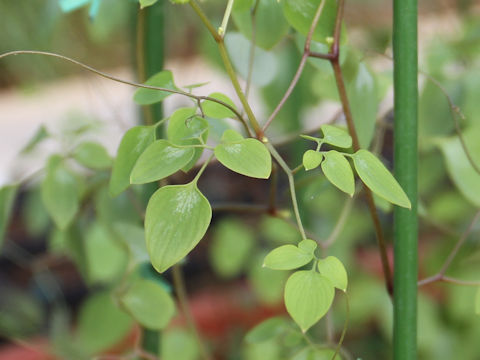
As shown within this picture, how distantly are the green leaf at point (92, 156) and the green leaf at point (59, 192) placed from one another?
1 cm

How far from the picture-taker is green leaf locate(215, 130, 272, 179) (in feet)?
0.65

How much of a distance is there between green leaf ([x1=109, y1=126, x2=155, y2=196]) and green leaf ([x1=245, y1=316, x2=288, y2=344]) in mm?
108

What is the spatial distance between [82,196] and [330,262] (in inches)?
9.6

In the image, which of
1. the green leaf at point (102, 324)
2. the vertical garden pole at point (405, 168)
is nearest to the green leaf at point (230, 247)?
the green leaf at point (102, 324)

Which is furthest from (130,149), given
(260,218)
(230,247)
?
(260,218)

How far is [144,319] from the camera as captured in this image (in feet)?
1.03

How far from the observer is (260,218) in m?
1.10

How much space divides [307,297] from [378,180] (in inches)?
1.8

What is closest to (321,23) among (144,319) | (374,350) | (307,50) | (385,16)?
(307,50)

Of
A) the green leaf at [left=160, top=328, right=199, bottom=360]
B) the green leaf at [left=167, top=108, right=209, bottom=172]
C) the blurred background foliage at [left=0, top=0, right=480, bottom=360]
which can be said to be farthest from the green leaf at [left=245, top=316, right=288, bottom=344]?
the green leaf at [left=160, top=328, right=199, bottom=360]

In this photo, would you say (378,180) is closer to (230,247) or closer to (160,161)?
(160,161)

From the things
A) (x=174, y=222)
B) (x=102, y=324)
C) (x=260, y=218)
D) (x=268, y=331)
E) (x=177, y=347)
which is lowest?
(x=260, y=218)

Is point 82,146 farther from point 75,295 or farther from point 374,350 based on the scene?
point 75,295

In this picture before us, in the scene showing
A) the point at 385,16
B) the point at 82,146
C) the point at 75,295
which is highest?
the point at 82,146
